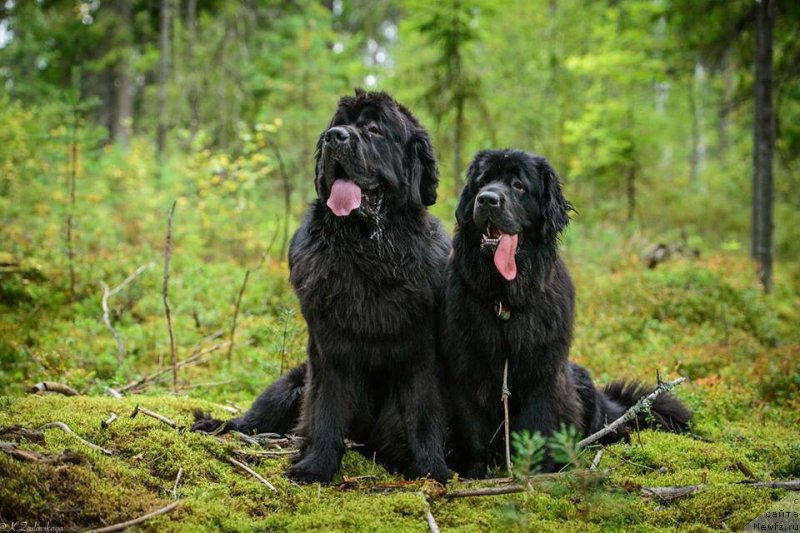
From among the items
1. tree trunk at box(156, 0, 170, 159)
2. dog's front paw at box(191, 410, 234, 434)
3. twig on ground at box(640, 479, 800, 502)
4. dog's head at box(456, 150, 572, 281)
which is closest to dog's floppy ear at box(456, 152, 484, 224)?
dog's head at box(456, 150, 572, 281)

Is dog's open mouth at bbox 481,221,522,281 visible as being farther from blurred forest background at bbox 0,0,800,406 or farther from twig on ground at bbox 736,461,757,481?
→ blurred forest background at bbox 0,0,800,406

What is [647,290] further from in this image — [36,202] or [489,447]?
[36,202]

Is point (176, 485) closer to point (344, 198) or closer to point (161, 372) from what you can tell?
point (344, 198)

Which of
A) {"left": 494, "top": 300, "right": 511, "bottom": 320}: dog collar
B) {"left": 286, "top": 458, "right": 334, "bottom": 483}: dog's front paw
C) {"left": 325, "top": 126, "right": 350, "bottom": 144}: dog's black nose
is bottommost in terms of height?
{"left": 286, "top": 458, "right": 334, "bottom": 483}: dog's front paw

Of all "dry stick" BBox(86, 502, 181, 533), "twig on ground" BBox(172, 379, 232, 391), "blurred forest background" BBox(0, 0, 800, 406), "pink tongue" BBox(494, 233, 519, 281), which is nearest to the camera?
"dry stick" BBox(86, 502, 181, 533)

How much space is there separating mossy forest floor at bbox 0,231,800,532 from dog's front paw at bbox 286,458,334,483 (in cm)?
9

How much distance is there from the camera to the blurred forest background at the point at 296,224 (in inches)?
135

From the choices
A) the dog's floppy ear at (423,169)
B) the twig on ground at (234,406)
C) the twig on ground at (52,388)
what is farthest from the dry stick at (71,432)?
the dog's floppy ear at (423,169)

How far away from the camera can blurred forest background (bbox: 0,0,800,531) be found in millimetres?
3426

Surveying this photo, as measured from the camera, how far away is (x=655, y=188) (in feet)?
58.3

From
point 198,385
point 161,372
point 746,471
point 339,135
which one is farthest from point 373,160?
point 161,372

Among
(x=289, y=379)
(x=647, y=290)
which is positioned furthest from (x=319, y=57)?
(x=289, y=379)

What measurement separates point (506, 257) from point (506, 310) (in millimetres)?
358

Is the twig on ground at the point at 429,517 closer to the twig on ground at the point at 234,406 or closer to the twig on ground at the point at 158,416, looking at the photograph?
the twig on ground at the point at 158,416
